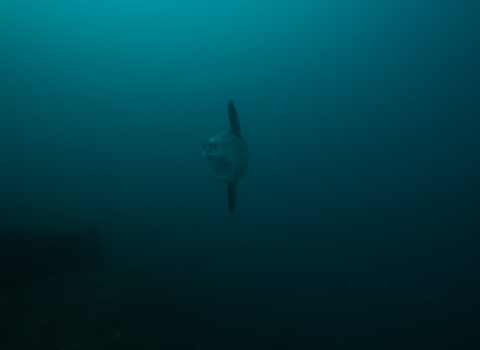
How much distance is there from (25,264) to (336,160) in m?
52.5

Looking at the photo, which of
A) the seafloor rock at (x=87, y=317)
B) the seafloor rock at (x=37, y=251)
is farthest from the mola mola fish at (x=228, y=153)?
the seafloor rock at (x=37, y=251)

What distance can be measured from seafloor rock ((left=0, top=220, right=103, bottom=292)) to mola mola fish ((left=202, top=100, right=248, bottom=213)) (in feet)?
19.7

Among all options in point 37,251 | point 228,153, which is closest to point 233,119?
point 228,153

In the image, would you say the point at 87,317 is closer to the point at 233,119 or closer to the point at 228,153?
the point at 228,153

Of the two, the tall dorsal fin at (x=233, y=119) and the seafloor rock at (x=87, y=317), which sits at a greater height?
the tall dorsal fin at (x=233, y=119)

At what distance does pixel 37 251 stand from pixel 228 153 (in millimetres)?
6723

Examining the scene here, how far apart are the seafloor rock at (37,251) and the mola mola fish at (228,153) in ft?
19.7

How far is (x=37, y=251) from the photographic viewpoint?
7.98 metres

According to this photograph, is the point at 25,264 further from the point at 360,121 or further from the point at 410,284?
the point at 360,121

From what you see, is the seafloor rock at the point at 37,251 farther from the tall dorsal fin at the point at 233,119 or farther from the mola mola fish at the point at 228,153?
the tall dorsal fin at the point at 233,119

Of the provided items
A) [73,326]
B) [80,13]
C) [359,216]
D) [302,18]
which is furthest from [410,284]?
[80,13]

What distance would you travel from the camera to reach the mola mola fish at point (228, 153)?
209 inches

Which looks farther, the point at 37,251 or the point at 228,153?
the point at 37,251

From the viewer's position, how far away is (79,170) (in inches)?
1651
